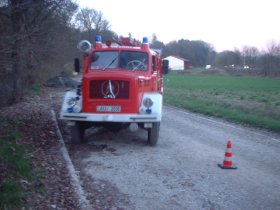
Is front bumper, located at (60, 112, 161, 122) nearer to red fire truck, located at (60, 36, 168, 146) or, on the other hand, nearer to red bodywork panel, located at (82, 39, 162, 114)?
red fire truck, located at (60, 36, 168, 146)

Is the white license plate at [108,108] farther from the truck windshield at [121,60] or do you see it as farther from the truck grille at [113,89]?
the truck windshield at [121,60]

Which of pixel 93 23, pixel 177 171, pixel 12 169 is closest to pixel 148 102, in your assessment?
pixel 177 171

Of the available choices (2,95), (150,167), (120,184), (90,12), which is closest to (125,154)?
(150,167)

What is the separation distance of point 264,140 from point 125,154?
15.8 ft

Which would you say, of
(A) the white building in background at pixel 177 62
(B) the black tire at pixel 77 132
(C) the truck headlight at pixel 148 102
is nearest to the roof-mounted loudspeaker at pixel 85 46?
(B) the black tire at pixel 77 132

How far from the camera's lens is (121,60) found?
12.2m

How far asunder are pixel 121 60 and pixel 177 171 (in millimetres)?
4673

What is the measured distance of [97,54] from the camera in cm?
1252

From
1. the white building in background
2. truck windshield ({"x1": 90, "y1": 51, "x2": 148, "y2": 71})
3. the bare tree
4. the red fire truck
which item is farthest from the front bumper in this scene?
the white building in background

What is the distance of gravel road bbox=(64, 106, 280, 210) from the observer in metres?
6.84

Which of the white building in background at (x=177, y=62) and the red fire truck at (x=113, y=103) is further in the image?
the white building in background at (x=177, y=62)

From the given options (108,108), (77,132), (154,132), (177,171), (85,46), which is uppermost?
(85,46)

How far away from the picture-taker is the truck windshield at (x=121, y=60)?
40.0 ft

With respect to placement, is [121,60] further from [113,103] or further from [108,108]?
[108,108]
